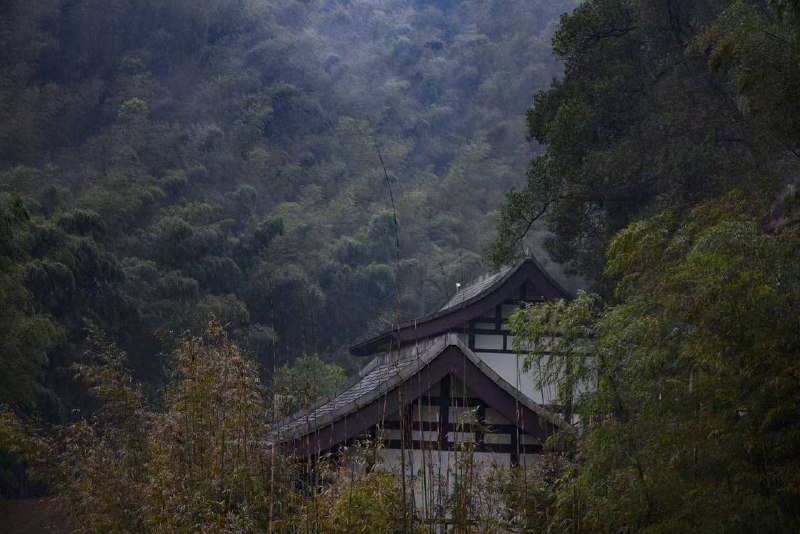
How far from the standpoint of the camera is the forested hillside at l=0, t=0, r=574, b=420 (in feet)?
59.0

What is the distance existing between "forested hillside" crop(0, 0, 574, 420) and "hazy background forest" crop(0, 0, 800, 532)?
10 cm

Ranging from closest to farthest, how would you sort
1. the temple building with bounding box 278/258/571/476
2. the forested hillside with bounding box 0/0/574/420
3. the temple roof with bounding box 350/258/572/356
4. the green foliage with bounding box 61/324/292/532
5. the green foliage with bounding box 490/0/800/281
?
the green foliage with bounding box 61/324/292/532
the temple building with bounding box 278/258/571/476
the green foliage with bounding box 490/0/800/281
the temple roof with bounding box 350/258/572/356
the forested hillside with bounding box 0/0/574/420

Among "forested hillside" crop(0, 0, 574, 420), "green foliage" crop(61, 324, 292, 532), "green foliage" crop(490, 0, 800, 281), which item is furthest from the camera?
"forested hillside" crop(0, 0, 574, 420)

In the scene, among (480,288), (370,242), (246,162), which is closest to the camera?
(480,288)

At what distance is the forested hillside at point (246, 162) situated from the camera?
59.0ft

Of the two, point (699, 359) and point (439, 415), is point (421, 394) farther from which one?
point (699, 359)

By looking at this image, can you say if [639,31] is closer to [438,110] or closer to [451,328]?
[451,328]

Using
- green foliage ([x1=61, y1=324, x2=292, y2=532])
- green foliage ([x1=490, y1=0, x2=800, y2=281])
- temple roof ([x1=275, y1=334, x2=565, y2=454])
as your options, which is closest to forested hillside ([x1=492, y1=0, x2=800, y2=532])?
temple roof ([x1=275, y1=334, x2=565, y2=454])

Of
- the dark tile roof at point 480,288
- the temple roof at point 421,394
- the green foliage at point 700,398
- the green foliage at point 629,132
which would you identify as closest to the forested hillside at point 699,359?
the green foliage at point 700,398

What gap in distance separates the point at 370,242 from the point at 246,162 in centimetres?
611

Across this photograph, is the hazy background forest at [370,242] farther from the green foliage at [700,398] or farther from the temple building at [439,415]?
the temple building at [439,415]

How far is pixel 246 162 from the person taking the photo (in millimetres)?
30891

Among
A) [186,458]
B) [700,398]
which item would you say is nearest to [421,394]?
[186,458]

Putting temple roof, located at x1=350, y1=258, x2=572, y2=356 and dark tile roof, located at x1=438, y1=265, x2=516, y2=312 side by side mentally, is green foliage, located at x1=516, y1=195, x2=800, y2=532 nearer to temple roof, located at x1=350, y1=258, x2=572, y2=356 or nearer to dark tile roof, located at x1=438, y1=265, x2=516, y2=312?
dark tile roof, located at x1=438, y1=265, x2=516, y2=312
